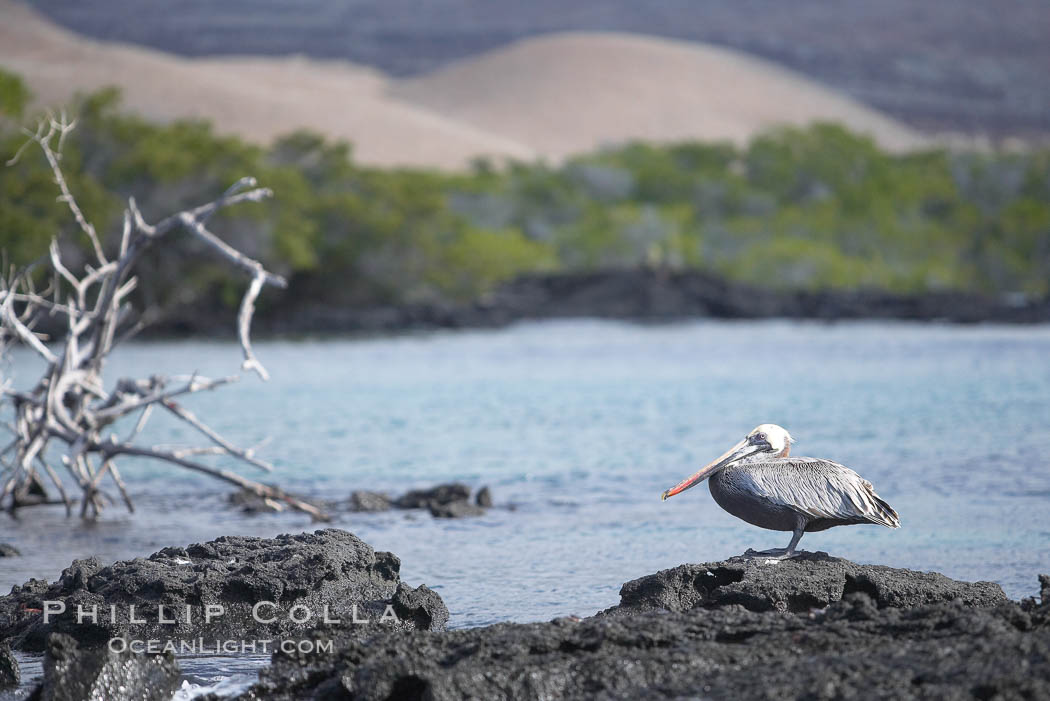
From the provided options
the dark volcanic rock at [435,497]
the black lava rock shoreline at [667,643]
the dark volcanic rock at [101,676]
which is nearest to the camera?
the black lava rock shoreline at [667,643]

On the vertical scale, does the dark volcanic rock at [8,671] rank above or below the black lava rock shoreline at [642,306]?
below

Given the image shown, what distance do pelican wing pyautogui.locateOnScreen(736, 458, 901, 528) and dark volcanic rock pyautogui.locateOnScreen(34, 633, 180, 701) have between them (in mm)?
2949

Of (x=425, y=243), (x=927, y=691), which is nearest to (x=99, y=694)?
(x=927, y=691)

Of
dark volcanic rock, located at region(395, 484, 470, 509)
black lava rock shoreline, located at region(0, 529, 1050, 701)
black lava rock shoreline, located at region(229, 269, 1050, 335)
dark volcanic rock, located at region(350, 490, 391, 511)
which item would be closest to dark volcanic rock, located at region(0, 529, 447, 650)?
black lava rock shoreline, located at region(0, 529, 1050, 701)

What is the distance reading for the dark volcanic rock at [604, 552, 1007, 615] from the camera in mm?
6605

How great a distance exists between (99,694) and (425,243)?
126 ft

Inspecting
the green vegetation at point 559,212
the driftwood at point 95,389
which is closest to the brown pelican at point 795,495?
the driftwood at point 95,389

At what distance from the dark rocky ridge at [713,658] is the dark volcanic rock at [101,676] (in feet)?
1.50

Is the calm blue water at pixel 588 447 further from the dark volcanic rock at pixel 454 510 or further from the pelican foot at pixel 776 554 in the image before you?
the pelican foot at pixel 776 554

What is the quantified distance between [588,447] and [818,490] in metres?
10.9

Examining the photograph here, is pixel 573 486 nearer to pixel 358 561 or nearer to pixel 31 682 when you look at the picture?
pixel 358 561

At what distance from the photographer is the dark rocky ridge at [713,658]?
16.5 feet

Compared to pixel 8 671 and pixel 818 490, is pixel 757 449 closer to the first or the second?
pixel 818 490

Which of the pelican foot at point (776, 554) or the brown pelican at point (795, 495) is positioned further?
the pelican foot at point (776, 554)
